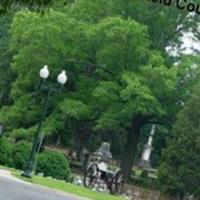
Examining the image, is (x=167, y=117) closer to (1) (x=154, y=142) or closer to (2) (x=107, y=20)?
(2) (x=107, y=20)

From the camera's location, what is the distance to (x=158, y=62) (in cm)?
4712

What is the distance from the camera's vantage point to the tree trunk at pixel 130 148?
169ft

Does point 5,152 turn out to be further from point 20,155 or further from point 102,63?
point 102,63

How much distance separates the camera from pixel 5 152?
30891mm

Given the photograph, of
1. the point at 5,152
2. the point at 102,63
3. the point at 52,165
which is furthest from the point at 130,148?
the point at 5,152

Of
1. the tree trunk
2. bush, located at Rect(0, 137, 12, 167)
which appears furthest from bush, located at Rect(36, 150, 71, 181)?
the tree trunk

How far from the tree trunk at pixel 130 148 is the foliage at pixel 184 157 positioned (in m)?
5.32

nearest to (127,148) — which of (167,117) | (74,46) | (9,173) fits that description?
(167,117)

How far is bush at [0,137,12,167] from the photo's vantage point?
3016 centimetres

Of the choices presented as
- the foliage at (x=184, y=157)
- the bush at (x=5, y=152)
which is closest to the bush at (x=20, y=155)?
the bush at (x=5, y=152)

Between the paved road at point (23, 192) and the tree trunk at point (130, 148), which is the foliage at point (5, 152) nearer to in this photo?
the paved road at point (23, 192)

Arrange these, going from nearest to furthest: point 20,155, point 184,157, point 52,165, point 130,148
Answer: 1. point 20,155
2. point 52,165
3. point 184,157
4. point 130,148

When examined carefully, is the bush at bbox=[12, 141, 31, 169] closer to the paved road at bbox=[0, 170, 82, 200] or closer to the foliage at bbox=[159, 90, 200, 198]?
the paved road at bbox=[0, 170, 82, 200]

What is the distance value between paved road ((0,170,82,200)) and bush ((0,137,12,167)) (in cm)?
515
